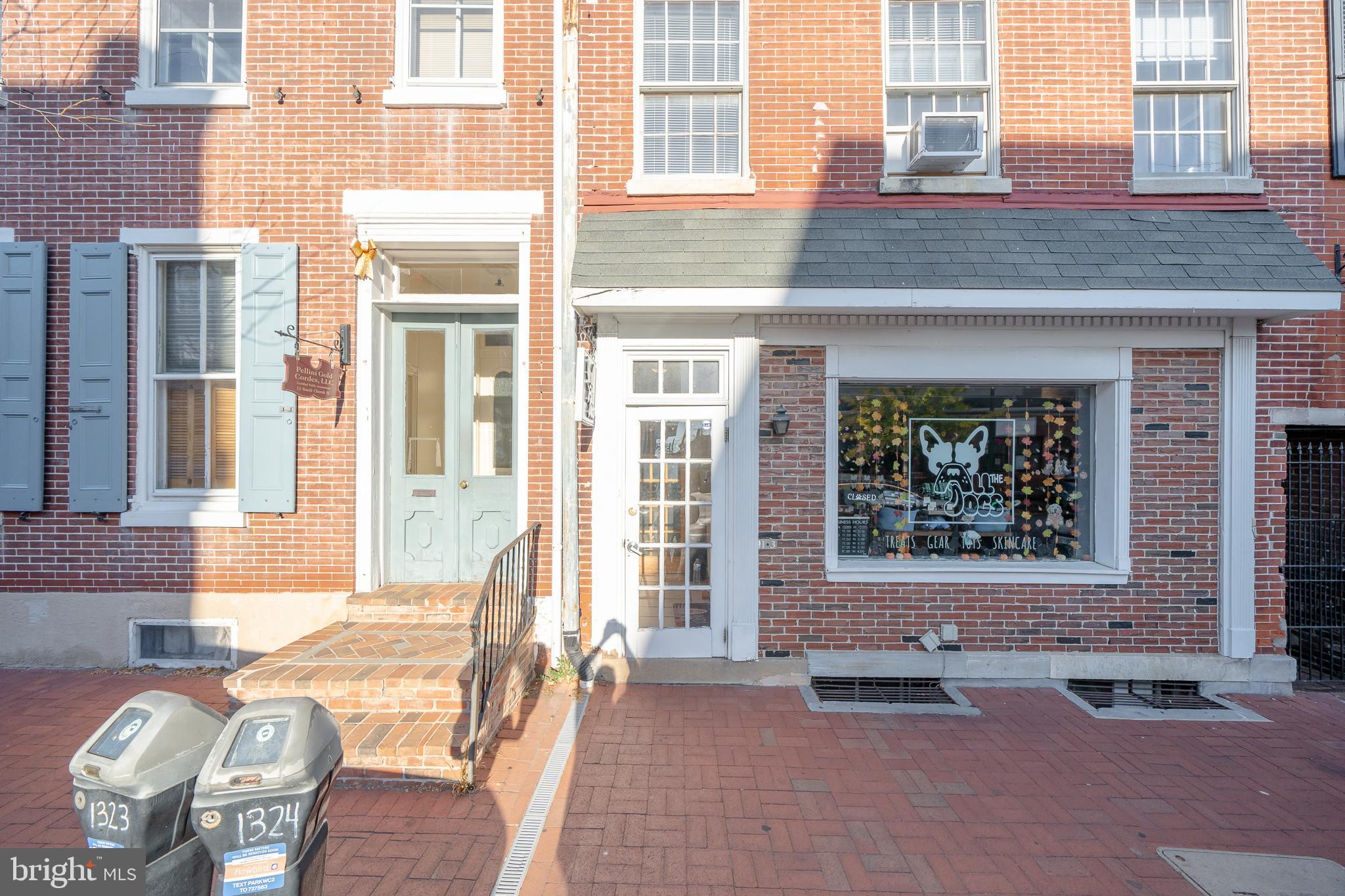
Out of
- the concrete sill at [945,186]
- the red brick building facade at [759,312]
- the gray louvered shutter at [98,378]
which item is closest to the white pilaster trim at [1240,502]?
the red brick building facade at [759,312]

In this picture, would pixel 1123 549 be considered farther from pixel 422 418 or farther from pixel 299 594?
pixel 299 594

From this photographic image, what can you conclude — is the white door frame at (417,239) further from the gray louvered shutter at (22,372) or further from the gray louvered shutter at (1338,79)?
the gray louvered shutter at (1338,79)

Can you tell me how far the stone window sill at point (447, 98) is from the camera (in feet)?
18.4

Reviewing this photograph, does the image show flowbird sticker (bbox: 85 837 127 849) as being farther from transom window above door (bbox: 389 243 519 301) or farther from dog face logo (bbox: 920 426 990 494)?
dog face logo (bbox: 920 426 990 494)

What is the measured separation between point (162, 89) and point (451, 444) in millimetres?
4021

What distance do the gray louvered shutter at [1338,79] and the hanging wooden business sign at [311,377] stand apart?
901cm

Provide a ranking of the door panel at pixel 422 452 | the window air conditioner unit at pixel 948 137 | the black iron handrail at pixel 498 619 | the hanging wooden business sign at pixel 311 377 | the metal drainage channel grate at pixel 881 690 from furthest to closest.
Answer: the door panel at pixel 422 452 → the window air conditioner unit at pixel 948 137 → the metal drainage channel grate at pixel 881 690 → the hanging wooden business sign at pixel 311 377 → the black iron handrail at pixel 498 619

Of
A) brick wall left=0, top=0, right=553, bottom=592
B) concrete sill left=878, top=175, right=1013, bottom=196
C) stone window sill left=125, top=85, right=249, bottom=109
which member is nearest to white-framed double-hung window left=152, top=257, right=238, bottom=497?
brick wall left=0, top=0, right=553, bottom=592

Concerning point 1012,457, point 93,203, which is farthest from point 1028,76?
point 93,203

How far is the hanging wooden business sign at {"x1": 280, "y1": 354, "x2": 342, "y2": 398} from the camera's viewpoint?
5000mm

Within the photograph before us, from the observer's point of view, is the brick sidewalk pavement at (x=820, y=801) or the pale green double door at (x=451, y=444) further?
the pale green double door at (x=451, y=444)

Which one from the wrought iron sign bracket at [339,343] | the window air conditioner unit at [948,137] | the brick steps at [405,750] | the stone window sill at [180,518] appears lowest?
the brick steps at [405,750]

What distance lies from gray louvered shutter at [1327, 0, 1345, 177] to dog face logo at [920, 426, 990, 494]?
3857 millimetres

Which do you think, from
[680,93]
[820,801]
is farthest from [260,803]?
[680,93]
